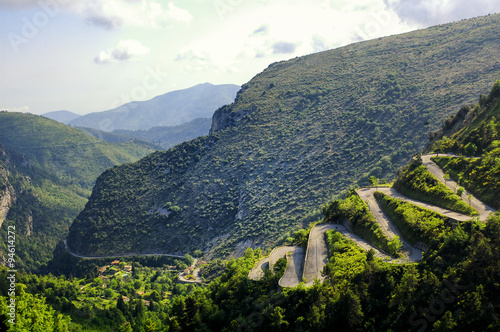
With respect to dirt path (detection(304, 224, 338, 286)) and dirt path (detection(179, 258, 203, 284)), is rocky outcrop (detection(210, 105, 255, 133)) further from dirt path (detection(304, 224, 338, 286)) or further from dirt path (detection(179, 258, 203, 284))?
dirt path (detection(304, 224, 338, 286))

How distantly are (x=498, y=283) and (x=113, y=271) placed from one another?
80.2 meters

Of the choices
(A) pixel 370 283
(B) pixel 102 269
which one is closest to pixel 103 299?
(B) pixel 102 269

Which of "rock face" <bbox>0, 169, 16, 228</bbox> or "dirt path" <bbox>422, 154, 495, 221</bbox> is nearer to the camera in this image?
"dirt path" <bbox>422, 154, 495, 221</bbox>

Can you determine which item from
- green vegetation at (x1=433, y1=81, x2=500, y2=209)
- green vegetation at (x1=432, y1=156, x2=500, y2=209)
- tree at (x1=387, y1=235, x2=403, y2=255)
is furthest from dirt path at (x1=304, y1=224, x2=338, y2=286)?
green vegetation at (x1=433, y1=81, x2=500, y2=209)

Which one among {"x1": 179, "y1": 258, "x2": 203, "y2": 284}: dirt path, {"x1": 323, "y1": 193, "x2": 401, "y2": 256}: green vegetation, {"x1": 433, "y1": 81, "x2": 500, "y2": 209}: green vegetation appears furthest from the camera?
{"x1": 179, "y1": 258, "x2": 203, "y2": 284}: dirt path

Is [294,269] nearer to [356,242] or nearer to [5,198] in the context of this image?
[356,242]

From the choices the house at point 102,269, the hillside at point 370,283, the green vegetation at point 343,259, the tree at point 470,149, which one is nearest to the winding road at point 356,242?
the hillside at point 370,283

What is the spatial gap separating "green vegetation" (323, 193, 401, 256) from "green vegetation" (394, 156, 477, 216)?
4314 millimetres

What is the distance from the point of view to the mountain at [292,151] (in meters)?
79.9

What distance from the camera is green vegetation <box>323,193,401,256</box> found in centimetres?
2771

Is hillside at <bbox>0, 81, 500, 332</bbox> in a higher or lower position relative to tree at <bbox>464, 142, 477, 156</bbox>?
lower

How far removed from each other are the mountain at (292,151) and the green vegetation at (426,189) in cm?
3431

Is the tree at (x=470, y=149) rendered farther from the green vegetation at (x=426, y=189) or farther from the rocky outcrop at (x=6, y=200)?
the rocky outcrop at (x=6, y=200)

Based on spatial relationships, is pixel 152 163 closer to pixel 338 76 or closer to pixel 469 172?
pixel 338 76
